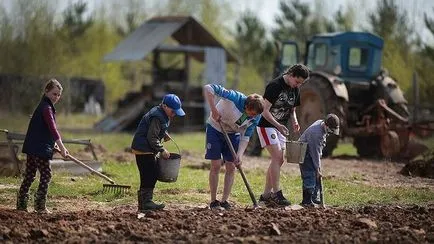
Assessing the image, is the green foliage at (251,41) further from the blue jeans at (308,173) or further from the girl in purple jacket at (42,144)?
the girl in purple jacket at (42,144)

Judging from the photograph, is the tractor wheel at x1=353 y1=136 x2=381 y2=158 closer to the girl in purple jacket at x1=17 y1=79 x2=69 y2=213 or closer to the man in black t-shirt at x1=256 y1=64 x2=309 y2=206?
the man in black t-shirt at x1=256 y1=64 x2=309 y2=206

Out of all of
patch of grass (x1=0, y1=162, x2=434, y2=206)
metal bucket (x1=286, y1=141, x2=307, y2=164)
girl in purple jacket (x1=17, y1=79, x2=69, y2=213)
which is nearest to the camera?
girl in purple jacket (x1=17, y1=79, x2=69, y2=213)

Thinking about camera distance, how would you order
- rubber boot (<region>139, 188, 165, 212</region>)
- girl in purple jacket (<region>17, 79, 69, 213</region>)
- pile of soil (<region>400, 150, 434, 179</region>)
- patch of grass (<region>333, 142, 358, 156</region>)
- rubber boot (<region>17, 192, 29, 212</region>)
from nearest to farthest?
girl in purple jacket (<region>17, 79, 69, 213</region>) < rubber boot (<region>17, 192, 29, 212</region>) < rubber boot (<region>139, 188, 165, 212</region>) < pile of soil (<region>400, 150, 434, 179</region>) < patch of grass (<region>333, 142, 358, 156</region>)

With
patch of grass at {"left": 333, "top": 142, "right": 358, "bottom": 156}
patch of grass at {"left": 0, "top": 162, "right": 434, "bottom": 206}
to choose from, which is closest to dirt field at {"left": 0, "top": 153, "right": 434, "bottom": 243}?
patch of grass at {"left": 0, "top": 162, "right": 434, "bottom": 206}

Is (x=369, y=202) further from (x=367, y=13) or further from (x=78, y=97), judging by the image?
(x=78, y=97)

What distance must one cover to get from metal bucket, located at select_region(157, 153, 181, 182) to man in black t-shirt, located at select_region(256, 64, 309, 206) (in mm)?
1371

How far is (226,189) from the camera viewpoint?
11.1 metres

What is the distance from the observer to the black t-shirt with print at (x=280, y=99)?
1167cm

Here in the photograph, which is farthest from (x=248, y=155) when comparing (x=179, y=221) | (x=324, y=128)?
(x=179, y=221)

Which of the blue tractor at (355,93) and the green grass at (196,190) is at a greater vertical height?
the blue tractor at (355,93)

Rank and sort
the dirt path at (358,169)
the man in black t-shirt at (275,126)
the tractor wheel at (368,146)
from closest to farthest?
the man in black t-shirt at (275,126)
the dirt path at (358,169)
the tractor wheel at (368,146)

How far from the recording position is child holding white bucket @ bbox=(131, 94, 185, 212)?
10641mm

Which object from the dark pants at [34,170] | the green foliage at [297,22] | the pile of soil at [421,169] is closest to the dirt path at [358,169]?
the pile of soil at [421,169]

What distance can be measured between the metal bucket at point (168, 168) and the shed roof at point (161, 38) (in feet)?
75.1
